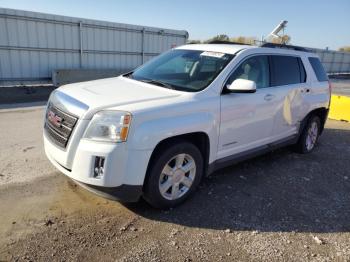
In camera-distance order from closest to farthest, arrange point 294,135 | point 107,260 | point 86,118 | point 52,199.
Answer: point 107,260 → point 86,118 → point 52,199 → point 294,135

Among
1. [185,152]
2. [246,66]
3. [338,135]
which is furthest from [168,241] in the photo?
[338,135]

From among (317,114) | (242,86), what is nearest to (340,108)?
(317,114)

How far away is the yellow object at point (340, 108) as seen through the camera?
9.50 meters

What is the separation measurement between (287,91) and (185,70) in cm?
173

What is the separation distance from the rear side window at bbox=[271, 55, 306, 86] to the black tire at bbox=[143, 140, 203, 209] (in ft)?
6.32

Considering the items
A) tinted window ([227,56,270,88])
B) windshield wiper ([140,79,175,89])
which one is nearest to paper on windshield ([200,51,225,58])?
tinted window ([227,56,270,88])

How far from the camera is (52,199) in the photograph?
3.86 m

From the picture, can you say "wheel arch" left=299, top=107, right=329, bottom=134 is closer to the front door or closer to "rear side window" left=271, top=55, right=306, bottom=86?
"rear side window" left=271, top=55, right=306, bottom=86

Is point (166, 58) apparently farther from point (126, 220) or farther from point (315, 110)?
point (315, 110)

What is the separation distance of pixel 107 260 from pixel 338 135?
6.70 metres

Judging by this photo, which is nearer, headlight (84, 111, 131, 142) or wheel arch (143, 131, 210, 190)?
headlight (84, 111, 131, 142)

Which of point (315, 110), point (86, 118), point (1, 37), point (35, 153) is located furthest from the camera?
point (1, 37)

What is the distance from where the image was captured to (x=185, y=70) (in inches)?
174

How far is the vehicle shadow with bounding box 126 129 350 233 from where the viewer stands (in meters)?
3.66
